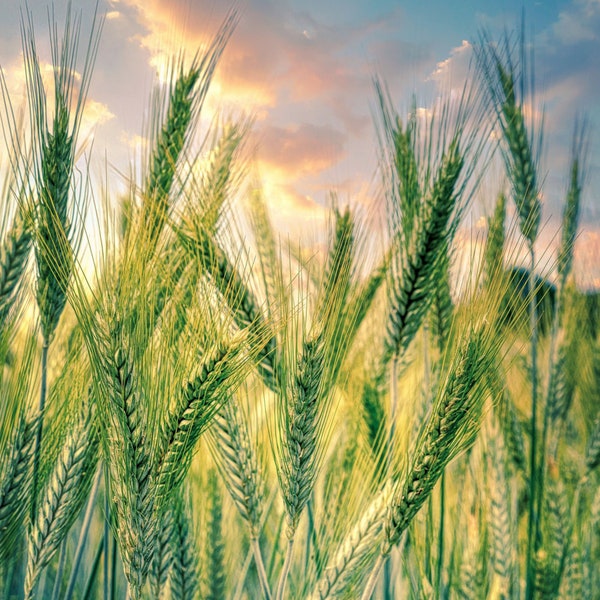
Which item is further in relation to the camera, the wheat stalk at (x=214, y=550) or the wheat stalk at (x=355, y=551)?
the wheat stalk at (x=214, y=550)

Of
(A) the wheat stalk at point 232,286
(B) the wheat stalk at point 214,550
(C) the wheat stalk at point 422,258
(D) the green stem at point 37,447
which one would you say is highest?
(C) the wheat stalk at point 422,258

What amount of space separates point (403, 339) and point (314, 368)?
50 centimetres

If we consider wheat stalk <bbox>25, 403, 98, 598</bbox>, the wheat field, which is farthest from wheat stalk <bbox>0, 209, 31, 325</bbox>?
wheat stalk <bbox>25, 403, 98, 598</bbox>

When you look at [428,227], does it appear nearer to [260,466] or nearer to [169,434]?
[260,466]

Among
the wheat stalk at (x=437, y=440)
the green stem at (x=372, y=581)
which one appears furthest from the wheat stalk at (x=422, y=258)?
the green stem at (x=372, y=581)

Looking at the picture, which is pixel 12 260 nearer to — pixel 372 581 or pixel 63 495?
pixel 63 495

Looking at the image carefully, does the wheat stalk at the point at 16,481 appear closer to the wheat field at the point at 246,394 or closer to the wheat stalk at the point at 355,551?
the wheat field at the point at 246,394

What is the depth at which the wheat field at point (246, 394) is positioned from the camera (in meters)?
0.89

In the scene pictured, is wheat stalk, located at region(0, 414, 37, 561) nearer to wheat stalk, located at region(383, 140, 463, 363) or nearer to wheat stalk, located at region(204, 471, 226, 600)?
wheat stalk, located at region(204, 471, 226, 600)

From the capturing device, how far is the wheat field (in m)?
0.89

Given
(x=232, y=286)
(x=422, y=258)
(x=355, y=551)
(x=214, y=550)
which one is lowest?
(x=214, y=550)

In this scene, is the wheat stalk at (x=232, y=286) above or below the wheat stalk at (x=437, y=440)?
above

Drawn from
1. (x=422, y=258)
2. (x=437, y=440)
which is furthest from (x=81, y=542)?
(x=422, y=258)

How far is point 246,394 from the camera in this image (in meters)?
1.20
